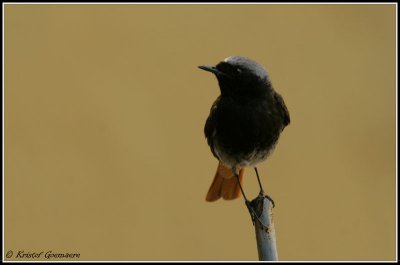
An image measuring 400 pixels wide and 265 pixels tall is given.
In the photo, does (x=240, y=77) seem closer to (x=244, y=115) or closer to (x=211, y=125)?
(x=244, y=115)

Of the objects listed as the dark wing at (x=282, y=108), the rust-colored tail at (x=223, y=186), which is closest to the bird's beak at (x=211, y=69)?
the dark wing at (x=282, y=108)

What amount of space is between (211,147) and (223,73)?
2.65 feet

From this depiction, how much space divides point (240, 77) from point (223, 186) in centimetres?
138

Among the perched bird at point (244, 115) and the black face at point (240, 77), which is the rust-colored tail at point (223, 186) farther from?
the black face at point (240, 77)

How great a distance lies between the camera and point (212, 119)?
205 inches

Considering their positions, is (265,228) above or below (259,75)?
below

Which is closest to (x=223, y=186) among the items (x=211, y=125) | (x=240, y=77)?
(x=211, y=125)

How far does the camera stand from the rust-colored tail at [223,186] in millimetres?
5906

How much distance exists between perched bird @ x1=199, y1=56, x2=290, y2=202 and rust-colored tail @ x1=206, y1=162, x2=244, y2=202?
1.71 ft

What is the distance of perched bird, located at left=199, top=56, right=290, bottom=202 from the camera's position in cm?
491

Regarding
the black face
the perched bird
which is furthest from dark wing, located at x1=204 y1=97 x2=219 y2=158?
the black face

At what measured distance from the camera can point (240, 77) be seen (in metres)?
4.90

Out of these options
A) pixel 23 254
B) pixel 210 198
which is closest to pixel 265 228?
pixel 210 198

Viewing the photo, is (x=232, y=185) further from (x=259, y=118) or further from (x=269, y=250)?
(x=269, y=250)
